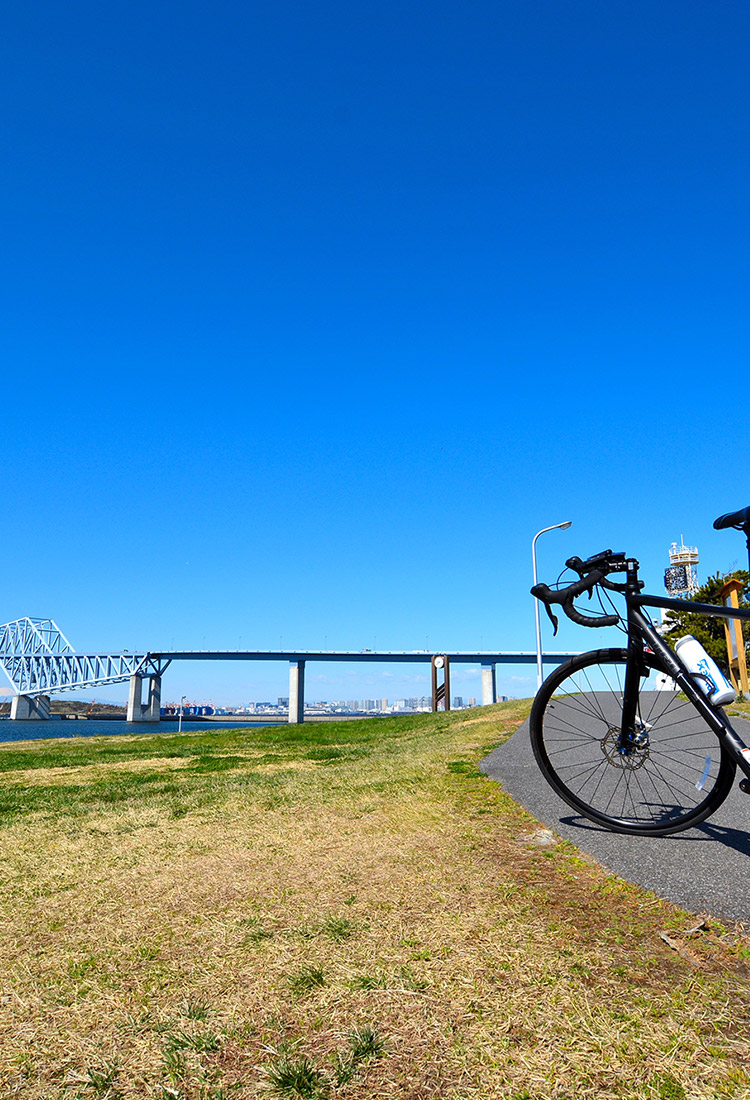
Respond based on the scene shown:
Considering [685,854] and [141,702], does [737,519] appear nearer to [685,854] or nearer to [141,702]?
[685,854]

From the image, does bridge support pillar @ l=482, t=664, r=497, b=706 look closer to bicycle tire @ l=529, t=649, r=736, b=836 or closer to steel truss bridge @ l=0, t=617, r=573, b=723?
steel truss bridge @ l=0, t=617, r=573, b=723

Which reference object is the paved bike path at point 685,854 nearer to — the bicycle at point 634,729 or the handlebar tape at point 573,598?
the bicycle at point 634,729

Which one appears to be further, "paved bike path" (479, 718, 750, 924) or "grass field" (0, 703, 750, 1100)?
"paved bike path" (479, 718, 750, 924)

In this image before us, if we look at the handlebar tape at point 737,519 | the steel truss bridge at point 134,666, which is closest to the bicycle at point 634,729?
the handlebar tape at point 737,519

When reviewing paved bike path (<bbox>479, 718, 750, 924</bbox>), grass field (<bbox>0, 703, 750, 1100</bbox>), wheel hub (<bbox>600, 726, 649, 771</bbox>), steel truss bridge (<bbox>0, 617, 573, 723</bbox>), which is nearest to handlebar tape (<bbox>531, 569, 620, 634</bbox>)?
wheel hub (<bbox>600, 726, 649, 771</bbox>)

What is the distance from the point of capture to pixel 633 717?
4789mm

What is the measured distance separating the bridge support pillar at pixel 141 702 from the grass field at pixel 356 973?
142 metres

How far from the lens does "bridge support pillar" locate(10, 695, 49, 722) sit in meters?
140

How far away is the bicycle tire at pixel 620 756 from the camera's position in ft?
14.8

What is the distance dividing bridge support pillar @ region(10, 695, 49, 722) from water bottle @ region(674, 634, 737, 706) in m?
164

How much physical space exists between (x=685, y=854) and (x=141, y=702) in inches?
5887

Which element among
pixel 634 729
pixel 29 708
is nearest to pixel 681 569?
pixel 634 729

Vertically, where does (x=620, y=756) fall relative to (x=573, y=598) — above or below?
below

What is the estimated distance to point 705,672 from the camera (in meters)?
4.31
